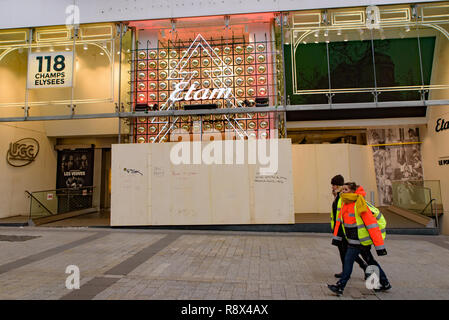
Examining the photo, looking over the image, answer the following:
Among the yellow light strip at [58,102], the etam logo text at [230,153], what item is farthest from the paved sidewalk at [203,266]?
the yellow light strip at [58,102]

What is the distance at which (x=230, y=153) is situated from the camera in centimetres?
968

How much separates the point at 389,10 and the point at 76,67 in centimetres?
1269

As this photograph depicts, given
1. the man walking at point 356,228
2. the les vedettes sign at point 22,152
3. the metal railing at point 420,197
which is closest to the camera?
the man walking at point 356,228

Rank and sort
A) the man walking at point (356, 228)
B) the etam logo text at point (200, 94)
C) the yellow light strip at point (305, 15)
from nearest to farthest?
the man walking at point (356, 228) → the yellow light strip at point (305, 15) → the etam logo text at point (200, 94)

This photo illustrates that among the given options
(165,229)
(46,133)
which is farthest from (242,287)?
(46,133)

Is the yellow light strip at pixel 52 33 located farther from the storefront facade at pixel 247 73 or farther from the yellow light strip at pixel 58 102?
the yellow light strip at pixel 58 102

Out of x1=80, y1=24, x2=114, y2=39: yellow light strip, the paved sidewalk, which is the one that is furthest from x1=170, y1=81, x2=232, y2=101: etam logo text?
the paved sidewalk

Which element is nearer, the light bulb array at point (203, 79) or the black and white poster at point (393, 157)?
the light bulb array at point (203, 79)

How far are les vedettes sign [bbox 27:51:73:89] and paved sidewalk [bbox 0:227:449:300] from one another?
6.14 metres

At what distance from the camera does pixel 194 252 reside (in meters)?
6.86

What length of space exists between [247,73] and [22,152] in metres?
10.9

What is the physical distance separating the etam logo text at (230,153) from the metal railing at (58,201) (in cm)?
626

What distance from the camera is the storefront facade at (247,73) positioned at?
441 inches

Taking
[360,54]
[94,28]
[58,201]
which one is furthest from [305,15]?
[58,201]
